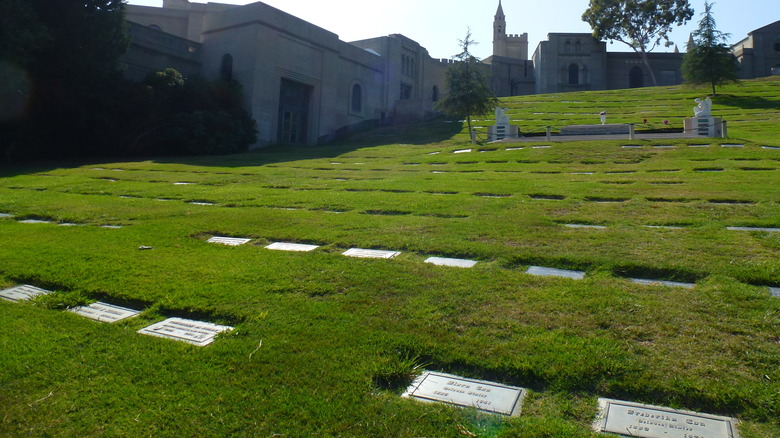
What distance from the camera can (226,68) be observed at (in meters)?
33.3

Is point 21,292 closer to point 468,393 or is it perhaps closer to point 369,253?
point 369,253

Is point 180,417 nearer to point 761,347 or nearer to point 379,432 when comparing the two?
point 379,432

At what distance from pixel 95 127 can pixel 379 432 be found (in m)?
26.2

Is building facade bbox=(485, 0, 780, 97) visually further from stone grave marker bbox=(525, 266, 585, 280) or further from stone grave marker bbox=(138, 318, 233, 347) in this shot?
stone grave marker bbox=(138, 318, 233, 347)

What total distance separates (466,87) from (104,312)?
1014 inches

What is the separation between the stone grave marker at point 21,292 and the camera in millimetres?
4453

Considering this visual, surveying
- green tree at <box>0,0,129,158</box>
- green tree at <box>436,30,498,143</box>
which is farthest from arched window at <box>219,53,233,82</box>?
green tree at <box>436,30,498,143</box>

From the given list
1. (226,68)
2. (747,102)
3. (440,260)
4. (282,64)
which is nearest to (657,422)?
(440,260)

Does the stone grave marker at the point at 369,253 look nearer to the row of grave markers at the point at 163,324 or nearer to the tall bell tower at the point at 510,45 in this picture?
the row of grave markers at the point at 163,324

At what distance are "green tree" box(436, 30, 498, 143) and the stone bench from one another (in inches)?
192

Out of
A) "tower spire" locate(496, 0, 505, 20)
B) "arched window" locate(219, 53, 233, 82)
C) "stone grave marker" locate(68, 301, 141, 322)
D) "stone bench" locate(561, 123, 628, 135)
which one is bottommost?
"stone grave marker" locate(68, 301, 141, 322)

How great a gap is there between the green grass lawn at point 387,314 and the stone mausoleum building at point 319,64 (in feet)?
80.4

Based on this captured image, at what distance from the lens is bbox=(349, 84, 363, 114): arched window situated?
42188 millimetres

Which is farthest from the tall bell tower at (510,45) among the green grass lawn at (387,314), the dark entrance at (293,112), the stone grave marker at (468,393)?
the stone grave marker at (468,393)
